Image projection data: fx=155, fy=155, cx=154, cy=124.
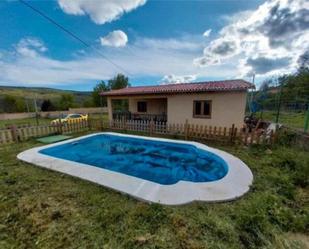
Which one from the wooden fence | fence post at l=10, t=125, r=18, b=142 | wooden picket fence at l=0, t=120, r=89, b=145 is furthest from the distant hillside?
fence post at l=10, t=125, r=18, b=142

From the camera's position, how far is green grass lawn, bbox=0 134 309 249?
243cm

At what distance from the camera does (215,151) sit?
7.05 meters

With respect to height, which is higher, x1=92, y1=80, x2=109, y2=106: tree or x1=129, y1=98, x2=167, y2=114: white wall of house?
x1=92, y1=80, x2=109, y2=106: tree

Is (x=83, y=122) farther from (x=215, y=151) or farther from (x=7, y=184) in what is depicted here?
(x=215, y=151)

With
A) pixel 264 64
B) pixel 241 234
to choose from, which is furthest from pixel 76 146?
pixel 264 64

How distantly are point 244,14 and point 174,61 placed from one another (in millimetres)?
7158

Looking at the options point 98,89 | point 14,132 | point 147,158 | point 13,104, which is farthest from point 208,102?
point 13,104

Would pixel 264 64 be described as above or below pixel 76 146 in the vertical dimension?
above

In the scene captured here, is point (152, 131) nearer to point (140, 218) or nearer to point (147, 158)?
point (147, 158)

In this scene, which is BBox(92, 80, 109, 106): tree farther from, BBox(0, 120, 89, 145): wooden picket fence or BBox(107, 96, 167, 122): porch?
BBox(0, 120, 89, 145): wooden picket fence

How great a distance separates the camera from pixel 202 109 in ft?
34.1

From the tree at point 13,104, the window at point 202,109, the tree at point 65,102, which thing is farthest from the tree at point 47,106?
the window at point 202,109

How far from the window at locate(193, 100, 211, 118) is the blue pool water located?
3.02 metres

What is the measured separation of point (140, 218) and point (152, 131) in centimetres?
798
